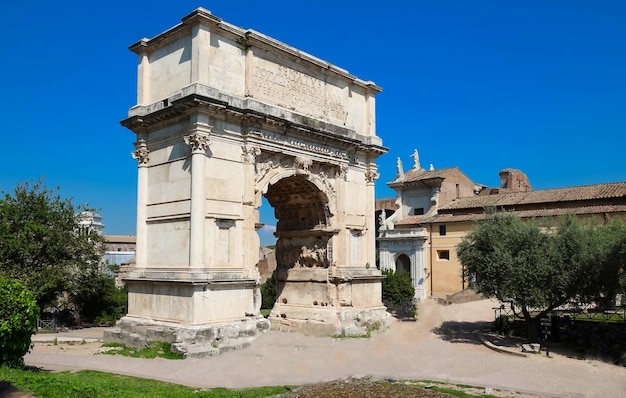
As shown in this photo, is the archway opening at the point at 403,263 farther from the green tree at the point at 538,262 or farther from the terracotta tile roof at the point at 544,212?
the green tree at the point at 538,262

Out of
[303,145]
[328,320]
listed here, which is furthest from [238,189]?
[328,320]

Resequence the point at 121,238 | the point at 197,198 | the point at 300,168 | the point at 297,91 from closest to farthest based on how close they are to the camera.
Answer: the point at 197,198 < the point at 300,168 < the point at 297,91 < the point at 121,238

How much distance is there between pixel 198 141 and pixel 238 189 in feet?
6.64

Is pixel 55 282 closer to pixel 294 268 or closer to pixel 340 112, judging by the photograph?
pixel 294 268

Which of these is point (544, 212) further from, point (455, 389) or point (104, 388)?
point (104, 388)

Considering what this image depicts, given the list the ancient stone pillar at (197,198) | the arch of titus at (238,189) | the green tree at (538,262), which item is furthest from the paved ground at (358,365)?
the ancient stone pillar at (197,198)

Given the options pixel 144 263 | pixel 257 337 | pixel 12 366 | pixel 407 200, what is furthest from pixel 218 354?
pixel 407 200

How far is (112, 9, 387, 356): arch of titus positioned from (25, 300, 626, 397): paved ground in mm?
1053

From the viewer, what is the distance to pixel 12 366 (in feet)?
33.7

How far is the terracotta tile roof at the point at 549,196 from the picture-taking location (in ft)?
102

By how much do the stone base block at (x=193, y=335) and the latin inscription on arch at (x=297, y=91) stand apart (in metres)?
7.26

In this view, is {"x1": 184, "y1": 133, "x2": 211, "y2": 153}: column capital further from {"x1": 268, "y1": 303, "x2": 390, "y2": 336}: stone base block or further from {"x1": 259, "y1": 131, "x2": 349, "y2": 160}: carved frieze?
{"x1": 268, "y1": 303, "x2": 390, "y2": 336}: stone base block

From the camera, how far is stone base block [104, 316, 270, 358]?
14180mm

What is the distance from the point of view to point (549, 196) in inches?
1325
